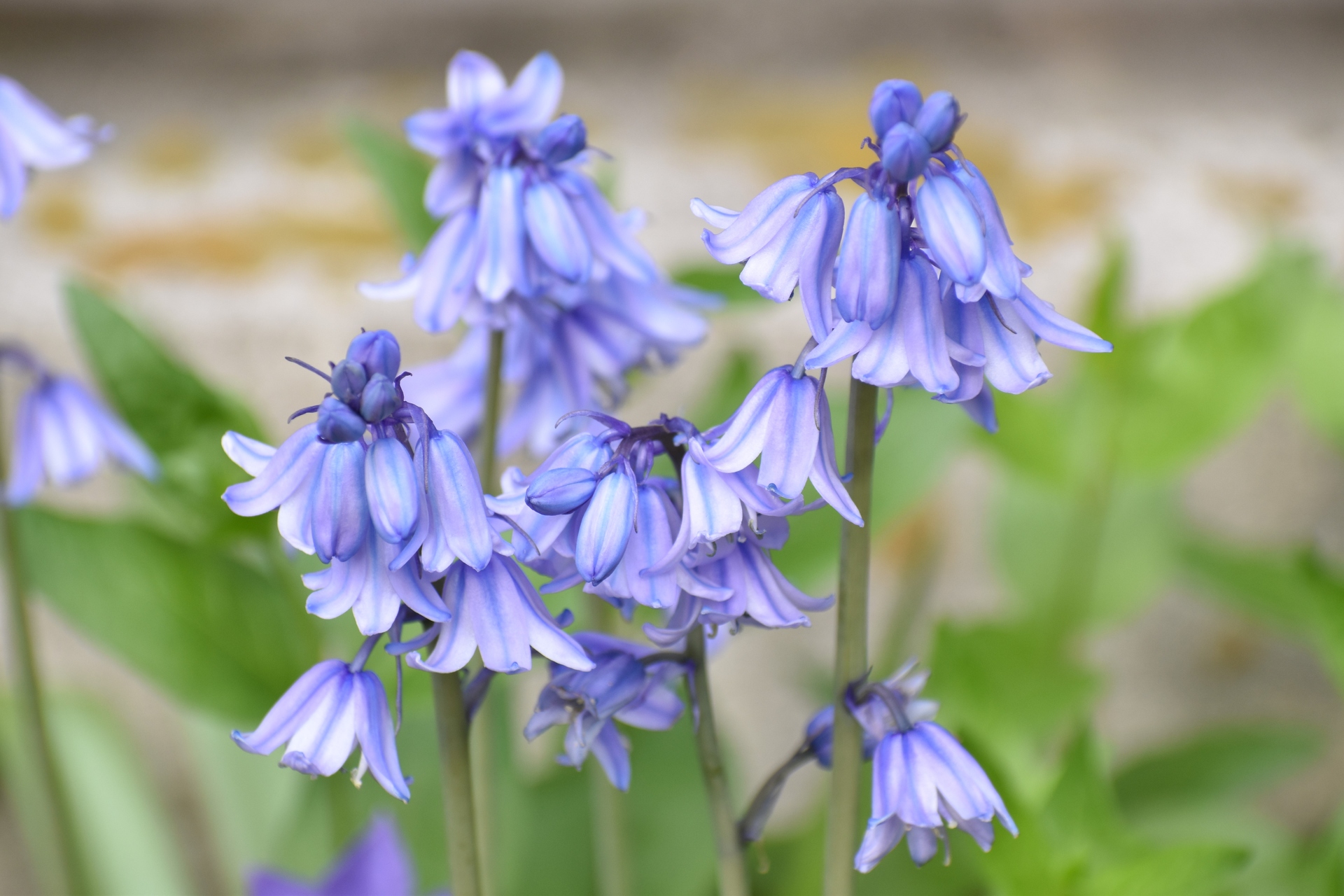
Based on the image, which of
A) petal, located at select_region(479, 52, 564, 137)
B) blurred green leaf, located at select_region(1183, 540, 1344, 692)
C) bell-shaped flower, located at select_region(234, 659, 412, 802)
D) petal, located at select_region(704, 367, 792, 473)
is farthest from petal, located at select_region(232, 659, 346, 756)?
blurred green leaf, located at select_region(1183, 540, 1344, 692)

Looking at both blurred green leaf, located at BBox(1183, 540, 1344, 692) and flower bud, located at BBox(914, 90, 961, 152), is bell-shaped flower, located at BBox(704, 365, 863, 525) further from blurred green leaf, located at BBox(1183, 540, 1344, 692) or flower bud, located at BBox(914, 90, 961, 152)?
blurred green leaf, located at BBox(1183, 540, 1344, 692)

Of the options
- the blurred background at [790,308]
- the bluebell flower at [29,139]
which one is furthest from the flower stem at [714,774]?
the blurred background at [790,308]

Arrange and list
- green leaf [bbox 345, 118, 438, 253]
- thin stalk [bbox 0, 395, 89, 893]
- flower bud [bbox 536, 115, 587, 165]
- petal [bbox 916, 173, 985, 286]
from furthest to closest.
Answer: green leaf [bbox 345, 118, 438, 253] → thin stalk [bbox 0, 395, 89, 893] → flower bud [bbox 536, 115, 587, 165] → petal [bbox 916, 173, 985, 286]

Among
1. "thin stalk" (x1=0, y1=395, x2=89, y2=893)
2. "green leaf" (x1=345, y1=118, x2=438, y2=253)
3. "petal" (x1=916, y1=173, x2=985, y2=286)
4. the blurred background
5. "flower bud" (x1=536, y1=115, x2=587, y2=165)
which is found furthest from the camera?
the blurred background

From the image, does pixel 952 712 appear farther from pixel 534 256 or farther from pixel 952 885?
pixel 534 256

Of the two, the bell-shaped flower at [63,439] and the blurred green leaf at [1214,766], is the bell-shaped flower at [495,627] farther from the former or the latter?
the blurred green leaf at [1214,766]

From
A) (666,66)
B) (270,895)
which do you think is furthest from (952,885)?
(666,66)

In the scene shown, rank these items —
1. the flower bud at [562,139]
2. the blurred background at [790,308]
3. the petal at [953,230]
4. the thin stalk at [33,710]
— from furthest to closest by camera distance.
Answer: the blurred background at [790,308] → the thin stalk at [33,710] → the flower bud at [562,139] → the petal at [953,230]
